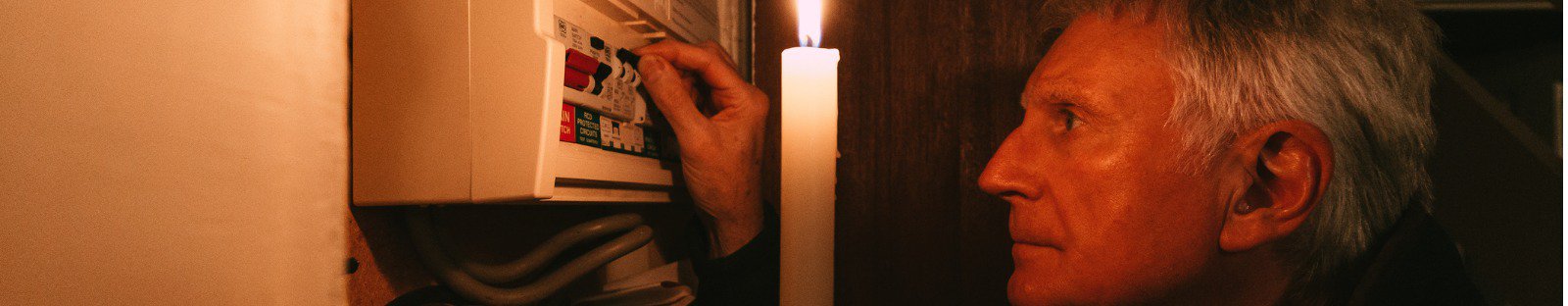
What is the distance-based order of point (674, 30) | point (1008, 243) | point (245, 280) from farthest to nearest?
point (1008, 243), point (674, 30), point (245, 280)

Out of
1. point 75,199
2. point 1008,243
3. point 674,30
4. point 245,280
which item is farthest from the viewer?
point 1008,243

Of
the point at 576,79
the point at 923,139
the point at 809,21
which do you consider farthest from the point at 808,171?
the point at 923,139

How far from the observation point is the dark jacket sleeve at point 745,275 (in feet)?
2.92

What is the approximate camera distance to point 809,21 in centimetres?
56

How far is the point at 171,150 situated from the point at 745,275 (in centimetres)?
57

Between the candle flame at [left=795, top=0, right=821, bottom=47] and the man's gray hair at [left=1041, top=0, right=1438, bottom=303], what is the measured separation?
305 millimetres

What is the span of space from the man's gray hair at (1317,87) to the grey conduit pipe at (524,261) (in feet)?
1.66

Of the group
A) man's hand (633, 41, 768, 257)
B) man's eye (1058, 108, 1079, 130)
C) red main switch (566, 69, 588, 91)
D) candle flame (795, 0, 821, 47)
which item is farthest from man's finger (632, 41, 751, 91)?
man's eye (1058, 108, 1079, 130)

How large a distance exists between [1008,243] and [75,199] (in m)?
1.00

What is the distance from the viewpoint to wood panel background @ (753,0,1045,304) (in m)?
1.08

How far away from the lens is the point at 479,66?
1.92 feet

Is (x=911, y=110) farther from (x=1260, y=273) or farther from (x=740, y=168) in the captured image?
(x=1260, y=273)

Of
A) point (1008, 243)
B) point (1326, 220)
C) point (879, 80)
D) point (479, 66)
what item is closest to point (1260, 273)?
point (1326, 220)

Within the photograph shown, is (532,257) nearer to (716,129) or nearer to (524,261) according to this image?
(524,261)
